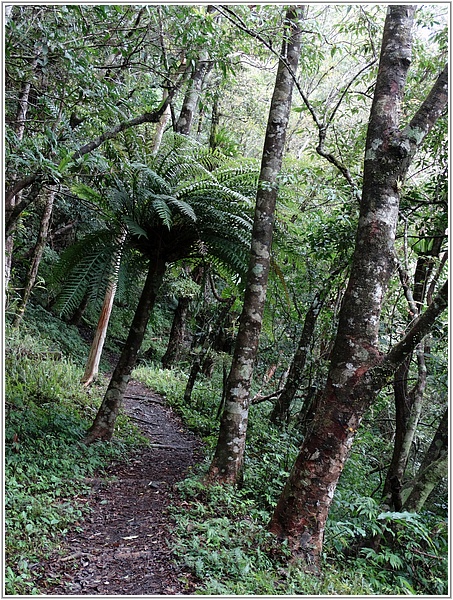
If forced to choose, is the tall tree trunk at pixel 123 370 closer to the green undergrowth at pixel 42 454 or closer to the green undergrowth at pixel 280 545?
the green undergrowth at pixel 42 454

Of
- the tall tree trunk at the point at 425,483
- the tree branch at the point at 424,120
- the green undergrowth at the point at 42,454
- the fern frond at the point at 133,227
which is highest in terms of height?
the tree branch at the point at 424,120

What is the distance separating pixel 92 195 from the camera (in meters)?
5.32

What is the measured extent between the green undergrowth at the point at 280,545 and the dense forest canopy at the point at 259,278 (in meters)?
0.02

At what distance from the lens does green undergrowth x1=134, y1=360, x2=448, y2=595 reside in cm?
315

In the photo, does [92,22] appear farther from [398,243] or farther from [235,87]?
[235,87]

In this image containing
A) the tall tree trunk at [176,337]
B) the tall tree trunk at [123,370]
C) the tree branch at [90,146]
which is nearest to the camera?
the tree branch at [90,146]

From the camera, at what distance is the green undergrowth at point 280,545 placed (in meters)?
3.15

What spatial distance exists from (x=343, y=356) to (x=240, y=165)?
3136mm

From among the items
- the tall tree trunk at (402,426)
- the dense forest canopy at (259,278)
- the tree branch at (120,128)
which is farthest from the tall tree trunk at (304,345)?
the tree branch at (120,128)

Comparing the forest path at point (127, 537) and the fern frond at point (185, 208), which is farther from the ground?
the fern frond at point (185, 208)

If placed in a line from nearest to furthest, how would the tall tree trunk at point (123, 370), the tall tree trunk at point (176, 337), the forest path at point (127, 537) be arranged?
the forest path at point (127, 537), the tall tree trunk at point (123, 370), the tall tree trunk at point (176, 337)

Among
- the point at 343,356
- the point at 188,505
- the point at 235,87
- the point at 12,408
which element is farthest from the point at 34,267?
the point at 235,87

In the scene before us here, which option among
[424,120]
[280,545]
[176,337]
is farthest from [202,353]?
[424,120]

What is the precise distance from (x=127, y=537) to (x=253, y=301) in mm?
2469
